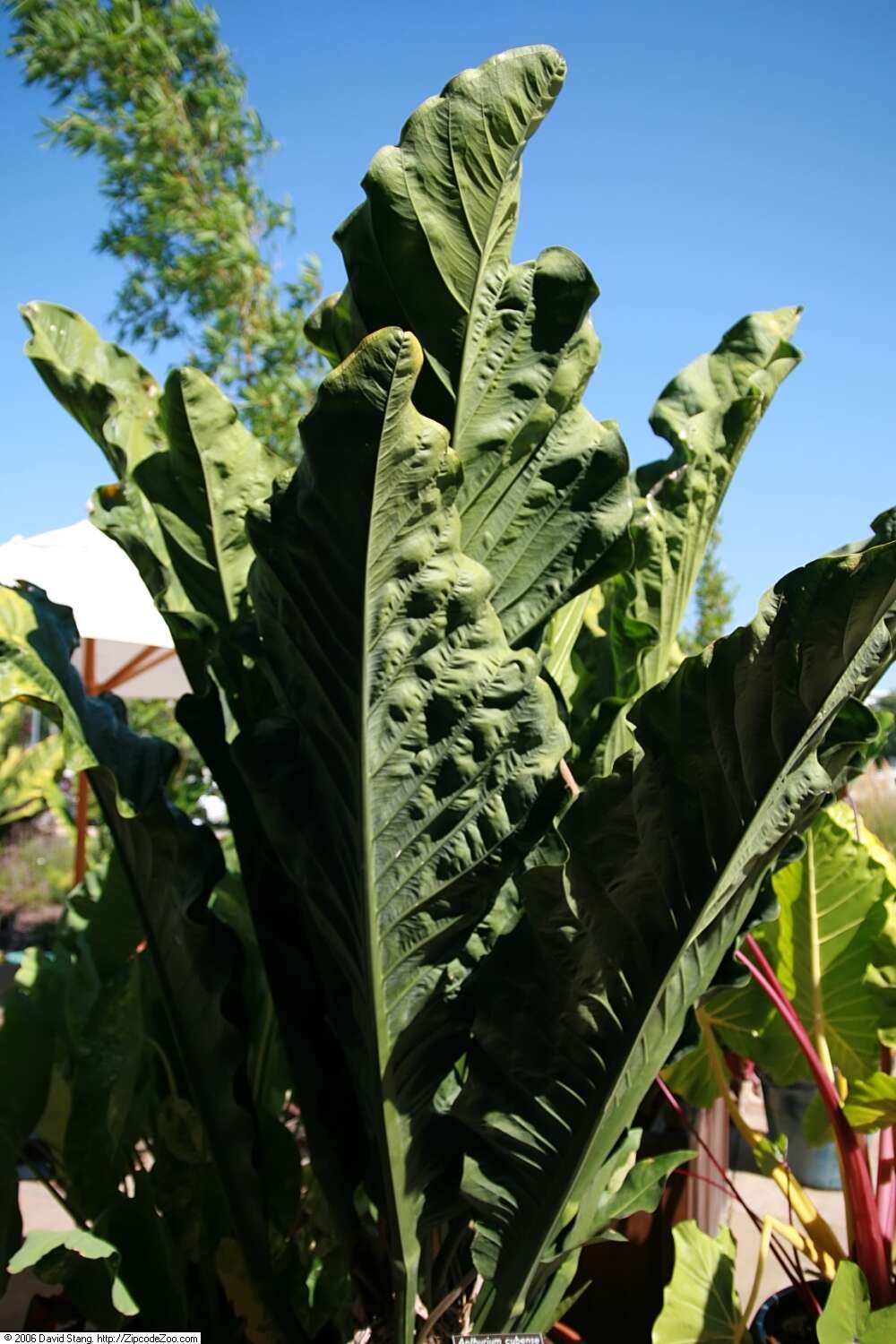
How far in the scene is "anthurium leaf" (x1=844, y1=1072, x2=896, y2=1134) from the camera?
1454 millimetres

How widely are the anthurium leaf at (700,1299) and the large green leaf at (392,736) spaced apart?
63cm

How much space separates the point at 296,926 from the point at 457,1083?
23 centimetres

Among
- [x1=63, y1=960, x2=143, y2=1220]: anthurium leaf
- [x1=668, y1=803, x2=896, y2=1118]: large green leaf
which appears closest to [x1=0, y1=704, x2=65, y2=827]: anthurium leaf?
[x1=63, y1=960, x2=143, y2=1220]: anthurium leaf

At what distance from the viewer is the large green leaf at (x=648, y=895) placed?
31.3 inches

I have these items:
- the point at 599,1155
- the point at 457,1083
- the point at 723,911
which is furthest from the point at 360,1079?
the point at 723,911

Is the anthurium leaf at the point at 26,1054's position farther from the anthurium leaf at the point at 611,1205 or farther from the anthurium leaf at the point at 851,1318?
the anthurium leaf at the point at 851,1318

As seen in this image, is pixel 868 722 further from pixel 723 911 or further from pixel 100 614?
pixel 100 614

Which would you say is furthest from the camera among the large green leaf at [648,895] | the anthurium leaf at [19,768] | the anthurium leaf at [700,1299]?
the anthurium leaf at [19,768]

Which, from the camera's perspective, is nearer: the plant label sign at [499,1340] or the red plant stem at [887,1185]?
the plant label sign at [499,1340]

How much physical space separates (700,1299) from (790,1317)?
0.21 metres

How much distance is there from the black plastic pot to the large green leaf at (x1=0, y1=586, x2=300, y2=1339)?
819mm

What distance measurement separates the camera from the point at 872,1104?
1483 mm

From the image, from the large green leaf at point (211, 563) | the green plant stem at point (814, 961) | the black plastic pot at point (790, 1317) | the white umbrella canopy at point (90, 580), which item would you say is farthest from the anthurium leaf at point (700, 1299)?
the white umbrella canopy at point (90, 580)

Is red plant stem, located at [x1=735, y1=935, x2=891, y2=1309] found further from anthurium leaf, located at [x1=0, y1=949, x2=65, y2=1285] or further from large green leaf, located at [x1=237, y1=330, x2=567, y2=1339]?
anthurium leaf, located at [x1=0, y1=949, x2=65, y2=1285]
